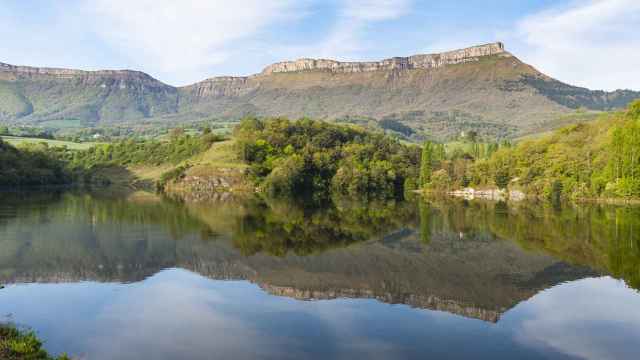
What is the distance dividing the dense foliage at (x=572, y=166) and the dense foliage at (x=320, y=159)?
52.1 ft

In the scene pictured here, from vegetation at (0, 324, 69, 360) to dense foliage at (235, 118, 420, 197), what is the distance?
12302 cm

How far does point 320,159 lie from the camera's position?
170250 mm

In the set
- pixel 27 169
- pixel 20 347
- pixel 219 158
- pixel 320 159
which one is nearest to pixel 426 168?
pixel 320 159

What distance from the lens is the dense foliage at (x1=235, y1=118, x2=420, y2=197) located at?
158 m

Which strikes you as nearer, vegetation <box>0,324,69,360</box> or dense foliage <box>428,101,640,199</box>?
vegetation <box>0,324,69,360</box>

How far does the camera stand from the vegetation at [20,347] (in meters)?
20.9

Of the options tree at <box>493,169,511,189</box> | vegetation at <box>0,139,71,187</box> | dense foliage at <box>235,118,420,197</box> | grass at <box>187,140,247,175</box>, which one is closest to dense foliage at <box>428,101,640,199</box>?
tree at <box>493,169,511,189</box>

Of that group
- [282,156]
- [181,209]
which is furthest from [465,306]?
[282,156]

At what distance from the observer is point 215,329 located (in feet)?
92.5

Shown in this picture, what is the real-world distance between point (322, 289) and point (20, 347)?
794 inches

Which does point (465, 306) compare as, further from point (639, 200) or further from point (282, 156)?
point (282, 156)

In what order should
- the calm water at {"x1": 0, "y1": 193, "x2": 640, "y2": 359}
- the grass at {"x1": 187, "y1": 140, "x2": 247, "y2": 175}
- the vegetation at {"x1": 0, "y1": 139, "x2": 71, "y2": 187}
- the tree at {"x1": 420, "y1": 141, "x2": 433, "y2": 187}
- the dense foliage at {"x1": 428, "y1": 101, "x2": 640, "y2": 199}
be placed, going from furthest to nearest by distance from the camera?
the grass at {"x1": 187, "y1": 140, "x2": 247, "y2": 175}, the tree at {"x1": 420, "y1": 141, "x2": 433, "y2": 187}, the vegetation at {"x1": 0, "y1": 139, "x2": 71, "y2": 187}, the dense foliage at {"x1": 428, "y1": 101, "x2": 640, "y2": 199}, the calm water at {"x1": 0, "y1": 193, "x2": 640, "y2": 359}

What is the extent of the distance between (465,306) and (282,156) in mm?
141452

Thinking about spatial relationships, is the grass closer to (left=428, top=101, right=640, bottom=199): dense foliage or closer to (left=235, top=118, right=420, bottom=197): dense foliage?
(left=235, top=118, right=420, bottom=197): dense foliage
